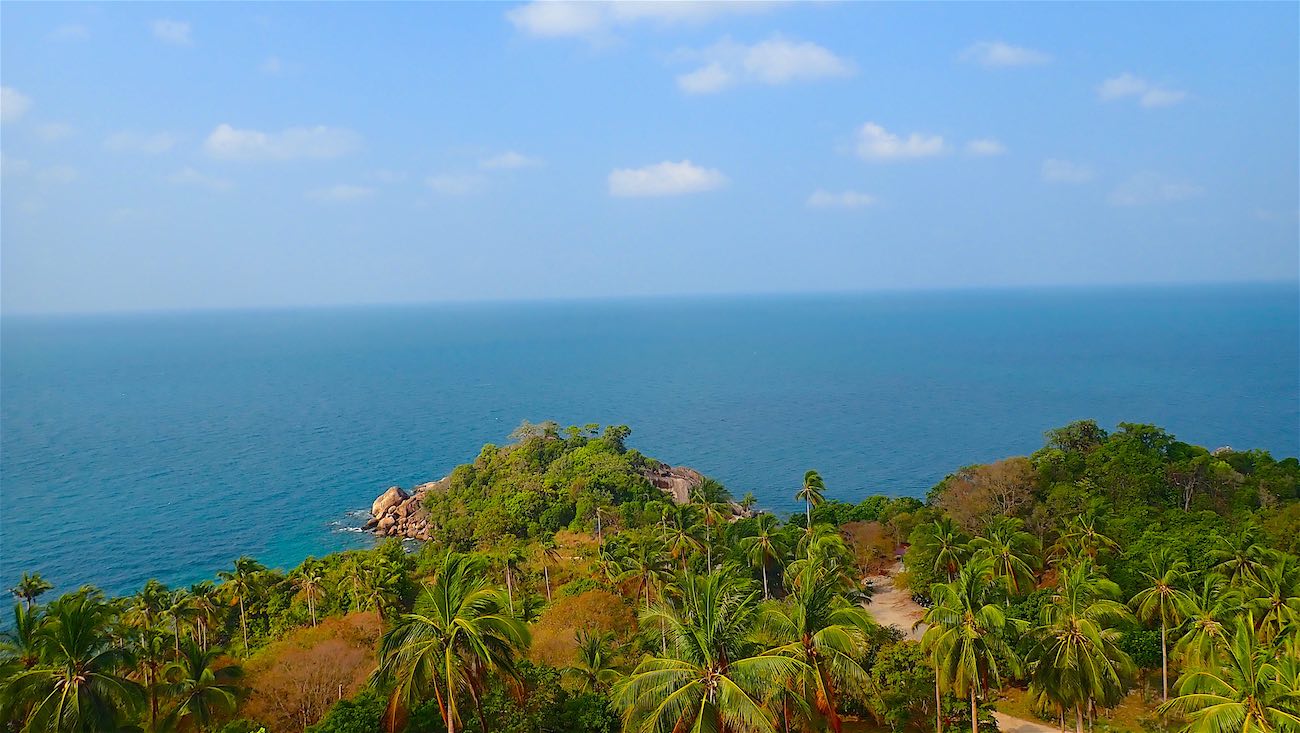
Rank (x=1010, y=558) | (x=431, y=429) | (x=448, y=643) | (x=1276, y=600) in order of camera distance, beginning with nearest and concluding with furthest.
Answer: (x=448, y=643)
(x=1276, y=600)
(x=1010, y=558)
(x=431, y=429)

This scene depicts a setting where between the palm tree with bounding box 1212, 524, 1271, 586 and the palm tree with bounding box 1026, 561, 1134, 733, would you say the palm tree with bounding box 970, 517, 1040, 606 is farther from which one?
the palm tree with bounding box 1026, 561, 1134, 733

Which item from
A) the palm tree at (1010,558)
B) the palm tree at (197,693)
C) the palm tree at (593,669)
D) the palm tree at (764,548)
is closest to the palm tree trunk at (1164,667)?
the palm tree at (1010,558)

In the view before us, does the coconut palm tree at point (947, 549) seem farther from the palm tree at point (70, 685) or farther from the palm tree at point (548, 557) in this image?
the palm tree at point (70, 685)

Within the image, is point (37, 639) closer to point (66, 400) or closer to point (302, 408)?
point (302, 408)

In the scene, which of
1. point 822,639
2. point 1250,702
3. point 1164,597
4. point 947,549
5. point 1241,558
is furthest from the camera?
point 947,549

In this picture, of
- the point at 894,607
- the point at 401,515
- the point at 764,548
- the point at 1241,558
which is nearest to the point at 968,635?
the point at 1241,558

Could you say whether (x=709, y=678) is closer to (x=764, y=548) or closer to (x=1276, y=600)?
(x=1276, y=600)
